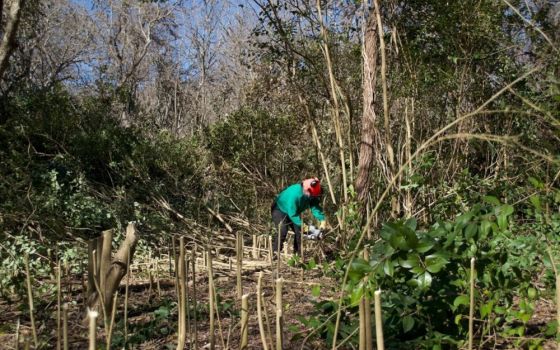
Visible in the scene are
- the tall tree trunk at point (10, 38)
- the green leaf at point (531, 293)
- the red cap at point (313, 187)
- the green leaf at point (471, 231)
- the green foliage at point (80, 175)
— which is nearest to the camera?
the green leaf at point (471, 231)

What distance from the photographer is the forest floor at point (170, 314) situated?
310 cm

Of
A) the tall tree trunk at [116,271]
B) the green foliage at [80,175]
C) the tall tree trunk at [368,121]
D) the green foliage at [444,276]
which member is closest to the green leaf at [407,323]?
the green foliage at [444,276]

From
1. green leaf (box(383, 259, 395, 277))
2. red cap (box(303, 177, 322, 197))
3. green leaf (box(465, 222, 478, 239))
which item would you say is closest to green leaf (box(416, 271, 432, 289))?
green leaf (box(383, 259, 395, 277))

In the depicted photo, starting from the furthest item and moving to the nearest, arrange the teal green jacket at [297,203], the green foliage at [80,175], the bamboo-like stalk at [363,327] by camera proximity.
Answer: the green foliage at [80,175]
the teal green jacket at [297,203]
the bamboo-like stalk at [363,327]

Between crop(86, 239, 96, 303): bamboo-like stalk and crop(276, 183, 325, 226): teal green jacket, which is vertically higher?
crop(276, 183, 325, 226): teal green jacket

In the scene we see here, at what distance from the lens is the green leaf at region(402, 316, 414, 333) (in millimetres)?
2420

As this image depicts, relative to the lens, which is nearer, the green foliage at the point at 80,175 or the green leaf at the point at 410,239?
the green leaf at the point at 410,239

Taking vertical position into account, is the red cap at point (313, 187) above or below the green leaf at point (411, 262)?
above

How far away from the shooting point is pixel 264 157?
870cm

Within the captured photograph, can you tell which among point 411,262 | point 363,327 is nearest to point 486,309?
point 411,262

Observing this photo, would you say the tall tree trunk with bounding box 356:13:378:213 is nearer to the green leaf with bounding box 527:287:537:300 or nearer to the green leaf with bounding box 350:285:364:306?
the green leaf with bounding box 527:287:537:300

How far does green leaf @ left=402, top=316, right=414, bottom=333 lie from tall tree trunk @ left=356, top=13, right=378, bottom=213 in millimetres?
2787

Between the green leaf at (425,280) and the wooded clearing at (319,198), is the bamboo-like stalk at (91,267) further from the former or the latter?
the green leaf at (425,280)

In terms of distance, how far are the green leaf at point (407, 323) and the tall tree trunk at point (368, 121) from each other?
9.14 ft
